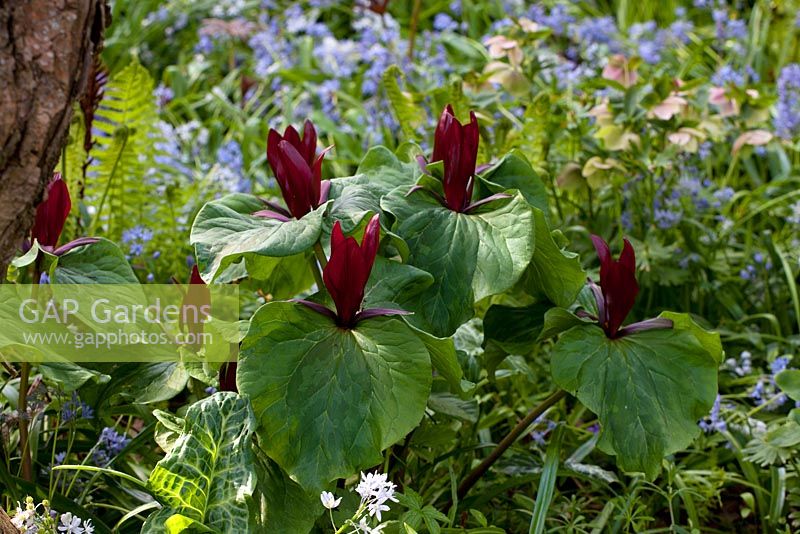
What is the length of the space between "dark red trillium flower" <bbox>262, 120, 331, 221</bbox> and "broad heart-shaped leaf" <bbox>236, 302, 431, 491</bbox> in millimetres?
254

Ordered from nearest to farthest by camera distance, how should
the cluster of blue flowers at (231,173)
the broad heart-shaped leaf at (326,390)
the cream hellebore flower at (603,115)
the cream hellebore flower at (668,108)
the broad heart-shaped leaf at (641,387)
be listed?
the broad heart-shaped leaf at (326,390), the broad heart-shaped leaf at (641,387), the cream hellebore flower at (668,108), the cream hellebore flower at (603,115), the cluster of blue flowers at (231,173)

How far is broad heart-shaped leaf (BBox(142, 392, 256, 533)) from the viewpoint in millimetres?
1418

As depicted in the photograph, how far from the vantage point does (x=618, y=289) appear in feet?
5.35

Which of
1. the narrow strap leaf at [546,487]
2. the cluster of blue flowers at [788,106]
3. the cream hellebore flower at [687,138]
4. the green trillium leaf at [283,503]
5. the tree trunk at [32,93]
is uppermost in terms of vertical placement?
the tree trunk at [32,93]

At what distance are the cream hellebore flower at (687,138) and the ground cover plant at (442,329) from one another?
2 centimetres

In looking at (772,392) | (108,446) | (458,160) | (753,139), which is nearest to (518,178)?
(458,160)

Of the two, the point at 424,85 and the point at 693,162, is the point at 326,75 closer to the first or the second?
the point at 424,85

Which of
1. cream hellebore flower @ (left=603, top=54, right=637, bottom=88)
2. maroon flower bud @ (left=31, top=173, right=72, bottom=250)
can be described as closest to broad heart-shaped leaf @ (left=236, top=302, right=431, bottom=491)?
maroon flower bud @ (left=31, top=173, right=72, bottom=250)

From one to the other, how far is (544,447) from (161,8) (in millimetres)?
3840

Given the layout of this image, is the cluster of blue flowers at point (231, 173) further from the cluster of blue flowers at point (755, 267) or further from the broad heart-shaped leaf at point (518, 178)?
the cluster of blue flowers at point (755, 267)

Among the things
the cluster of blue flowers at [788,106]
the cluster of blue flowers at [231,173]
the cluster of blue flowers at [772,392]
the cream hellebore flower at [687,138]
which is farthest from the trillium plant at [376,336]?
the cluster of blue flowers at [788,106]

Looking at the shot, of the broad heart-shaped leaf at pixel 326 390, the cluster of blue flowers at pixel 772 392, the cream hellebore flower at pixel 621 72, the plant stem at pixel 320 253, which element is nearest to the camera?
the broad heart-shaped leaf at pixel 326 390

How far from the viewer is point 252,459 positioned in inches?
57.3

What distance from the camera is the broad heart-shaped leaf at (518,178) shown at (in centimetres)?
178
